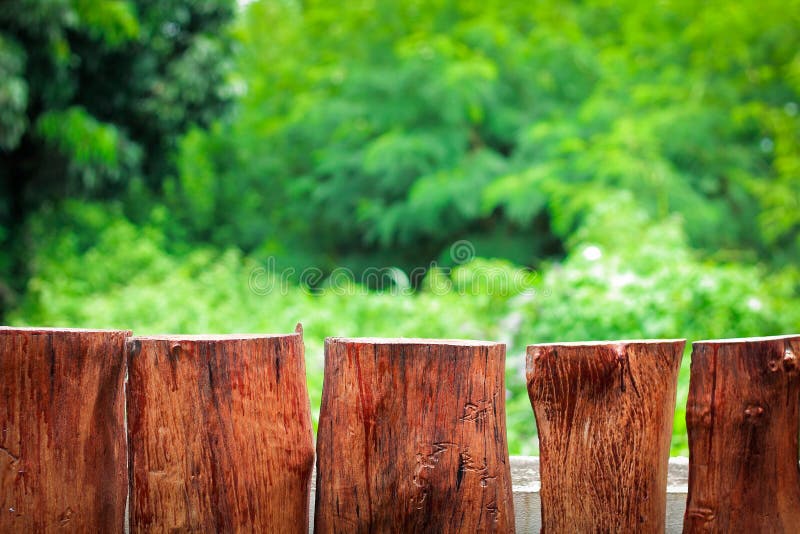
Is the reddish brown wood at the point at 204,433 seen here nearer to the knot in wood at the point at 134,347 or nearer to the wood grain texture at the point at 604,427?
the knot in wood at the point at 134,347

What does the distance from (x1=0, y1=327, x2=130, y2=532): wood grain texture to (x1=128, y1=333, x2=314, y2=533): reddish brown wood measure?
91mm

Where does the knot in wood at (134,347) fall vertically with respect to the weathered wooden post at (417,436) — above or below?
above

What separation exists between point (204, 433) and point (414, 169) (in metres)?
8.40

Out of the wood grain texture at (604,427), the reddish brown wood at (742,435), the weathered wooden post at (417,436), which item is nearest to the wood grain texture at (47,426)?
the weathered wooden post at (417,436)

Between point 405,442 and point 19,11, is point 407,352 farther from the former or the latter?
point 19,11

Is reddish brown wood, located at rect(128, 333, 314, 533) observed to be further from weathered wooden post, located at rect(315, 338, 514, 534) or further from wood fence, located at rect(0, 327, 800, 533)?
weathered wooden post, located at rect(315, 338, 514, 534)

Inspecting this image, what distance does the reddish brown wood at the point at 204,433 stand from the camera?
1.37m

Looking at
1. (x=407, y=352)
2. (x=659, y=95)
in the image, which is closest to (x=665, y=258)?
(x=407, y=352)

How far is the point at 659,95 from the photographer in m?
8.27

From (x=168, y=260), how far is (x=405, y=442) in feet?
26.2

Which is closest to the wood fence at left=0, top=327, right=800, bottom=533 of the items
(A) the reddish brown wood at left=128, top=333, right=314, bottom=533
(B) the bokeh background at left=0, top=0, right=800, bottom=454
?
(A) the reddish brown wood at left=128, top=333, right=314, bottom=533

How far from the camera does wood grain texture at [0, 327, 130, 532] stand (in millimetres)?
1382

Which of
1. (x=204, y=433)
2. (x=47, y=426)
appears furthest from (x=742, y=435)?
(x=47, y=426)

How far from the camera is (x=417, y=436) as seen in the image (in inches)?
54.7
